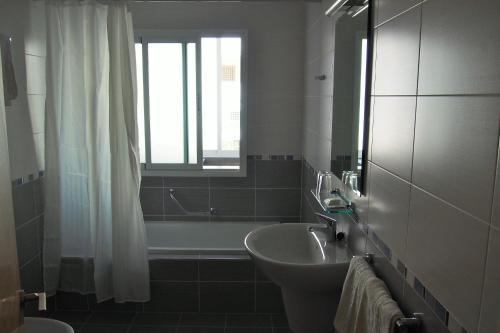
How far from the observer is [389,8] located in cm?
154

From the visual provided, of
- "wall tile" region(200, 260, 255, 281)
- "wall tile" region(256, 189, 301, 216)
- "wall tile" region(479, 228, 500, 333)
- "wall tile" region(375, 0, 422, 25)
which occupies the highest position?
"wall tile" region(375, 0, 422, 25)

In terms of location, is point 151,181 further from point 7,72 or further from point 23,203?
point 7,72

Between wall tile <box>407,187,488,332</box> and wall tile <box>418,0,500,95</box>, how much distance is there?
0.30m

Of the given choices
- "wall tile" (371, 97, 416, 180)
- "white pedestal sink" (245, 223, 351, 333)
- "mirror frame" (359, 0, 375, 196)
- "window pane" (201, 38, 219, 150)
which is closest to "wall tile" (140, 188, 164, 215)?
"window pane" (201, 38, 219, 150)

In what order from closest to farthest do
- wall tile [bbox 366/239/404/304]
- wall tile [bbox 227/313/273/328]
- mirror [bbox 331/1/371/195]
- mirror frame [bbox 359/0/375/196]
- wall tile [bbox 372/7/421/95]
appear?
wall tile [bbox 372/7/421/95] < wall tile [bbox 366/239/404/304] < mirror frame [bbox 359/0/375/196] < mirror [bbox 331/1/371/195] < wall tile [bbox 227/313/273/328]

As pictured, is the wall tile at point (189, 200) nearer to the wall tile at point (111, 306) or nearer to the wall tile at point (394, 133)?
the wall tile at point (111, 306)

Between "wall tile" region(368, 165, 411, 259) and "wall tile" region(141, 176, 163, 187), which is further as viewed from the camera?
Result: "wall tile" region(141, 176, 163, 187)

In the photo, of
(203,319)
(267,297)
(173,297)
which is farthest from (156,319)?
(267,297)

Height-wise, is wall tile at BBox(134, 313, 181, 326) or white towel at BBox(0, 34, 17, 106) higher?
white towel at BBox(0, 34, 17, 106)

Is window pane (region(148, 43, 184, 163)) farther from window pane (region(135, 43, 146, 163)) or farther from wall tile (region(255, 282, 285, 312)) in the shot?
wall tile (region(255, 282, 285, 312))

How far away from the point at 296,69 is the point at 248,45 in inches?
18.4

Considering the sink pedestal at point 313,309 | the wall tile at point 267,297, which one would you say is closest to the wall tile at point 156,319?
the wall tile at point 267,297

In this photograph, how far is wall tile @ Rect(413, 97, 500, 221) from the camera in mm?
921

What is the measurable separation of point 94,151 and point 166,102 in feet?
3.73
